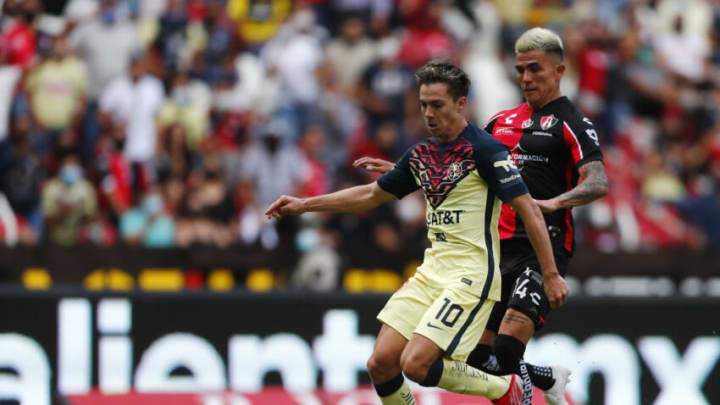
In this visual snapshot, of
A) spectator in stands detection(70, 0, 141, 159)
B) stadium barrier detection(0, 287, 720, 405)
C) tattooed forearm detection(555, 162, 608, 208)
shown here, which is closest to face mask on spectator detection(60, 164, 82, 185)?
spectator in stands detection(70, 0, 141, 159)

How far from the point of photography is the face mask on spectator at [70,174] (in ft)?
43.1

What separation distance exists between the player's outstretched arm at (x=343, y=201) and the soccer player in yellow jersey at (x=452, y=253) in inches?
5.6

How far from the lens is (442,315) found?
7.20 metres

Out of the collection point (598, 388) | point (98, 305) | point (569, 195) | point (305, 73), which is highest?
point (305, 73)

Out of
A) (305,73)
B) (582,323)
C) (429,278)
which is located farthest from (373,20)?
(429,278)

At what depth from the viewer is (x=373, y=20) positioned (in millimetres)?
15867

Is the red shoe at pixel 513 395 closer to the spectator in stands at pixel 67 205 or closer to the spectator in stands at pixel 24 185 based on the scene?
the spectator in stands at pixel 67 205

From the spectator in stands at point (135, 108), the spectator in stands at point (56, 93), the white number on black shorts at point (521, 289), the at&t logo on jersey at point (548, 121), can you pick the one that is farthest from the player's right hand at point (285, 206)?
the spectator in stands at point (56, 93)

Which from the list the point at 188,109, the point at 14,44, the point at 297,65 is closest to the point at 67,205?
the point at 188,109

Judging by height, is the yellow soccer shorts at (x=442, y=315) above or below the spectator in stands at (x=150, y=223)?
below

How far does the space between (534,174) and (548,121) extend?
353mm

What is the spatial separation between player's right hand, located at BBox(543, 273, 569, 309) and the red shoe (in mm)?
822

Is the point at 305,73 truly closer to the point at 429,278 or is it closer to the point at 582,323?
the point at 582,323

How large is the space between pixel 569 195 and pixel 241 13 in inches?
390
